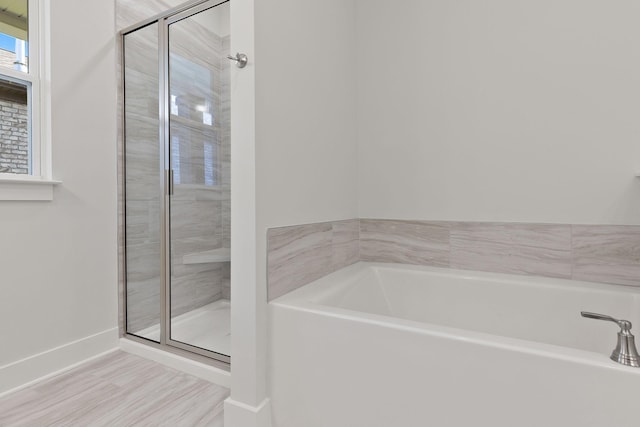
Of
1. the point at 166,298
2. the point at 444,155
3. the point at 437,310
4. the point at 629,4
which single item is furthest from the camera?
the point at 166,298

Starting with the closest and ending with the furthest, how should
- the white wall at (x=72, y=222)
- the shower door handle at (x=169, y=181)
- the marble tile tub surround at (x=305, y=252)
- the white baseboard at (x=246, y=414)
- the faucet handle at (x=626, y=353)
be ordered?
the faucet handle at (x=626, y=353) → the white baseboard at (x=246, y=414) → the marble tile tub surround at (x=305, y=252) → the white wall at (x=72, y=222) → the shower door handle at (x=169, y=181)

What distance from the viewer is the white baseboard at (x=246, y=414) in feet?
3.90

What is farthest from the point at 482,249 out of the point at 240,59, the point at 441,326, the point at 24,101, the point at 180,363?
the point at 24,101

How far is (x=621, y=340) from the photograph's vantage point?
2.66 ft

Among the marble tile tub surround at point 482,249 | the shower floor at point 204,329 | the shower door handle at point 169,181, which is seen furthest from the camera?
the shower door handle at point 169,181

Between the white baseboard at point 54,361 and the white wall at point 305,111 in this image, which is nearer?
the white wall at point 305,111

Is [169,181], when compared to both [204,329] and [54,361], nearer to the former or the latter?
[204,329]

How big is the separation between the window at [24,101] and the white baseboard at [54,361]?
80cm

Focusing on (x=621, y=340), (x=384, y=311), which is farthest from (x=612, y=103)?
(x=384, y=311)

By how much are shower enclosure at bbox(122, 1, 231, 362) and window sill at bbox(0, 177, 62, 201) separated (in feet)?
1.45

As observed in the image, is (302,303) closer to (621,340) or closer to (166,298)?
(621,340)

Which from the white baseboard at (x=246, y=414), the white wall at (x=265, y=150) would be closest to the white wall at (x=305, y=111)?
the white wall at (x=265, y=150)

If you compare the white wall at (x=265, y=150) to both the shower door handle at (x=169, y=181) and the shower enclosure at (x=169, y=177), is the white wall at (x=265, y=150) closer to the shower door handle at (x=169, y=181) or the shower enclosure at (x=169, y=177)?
the shower enclosure at (x=169, y=177)

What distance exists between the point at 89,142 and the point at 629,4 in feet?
9.07
